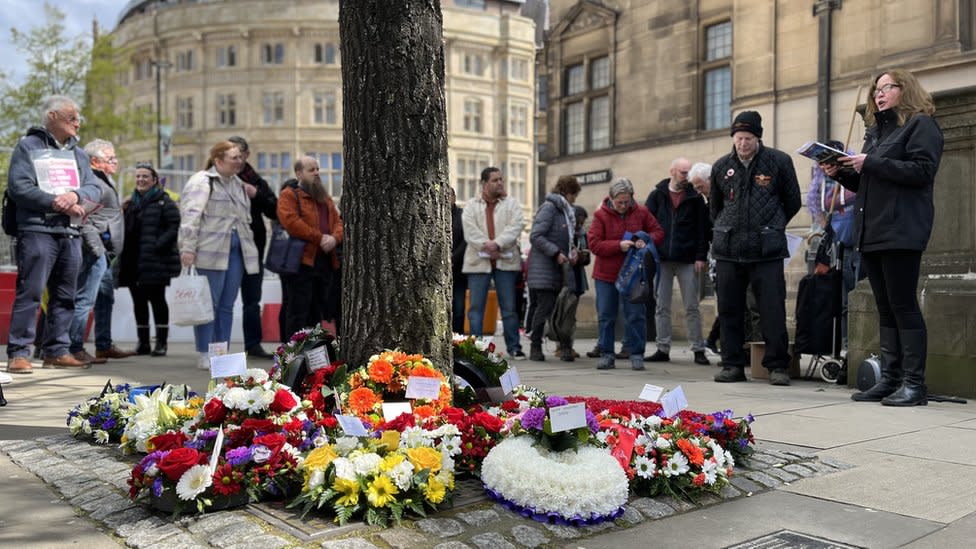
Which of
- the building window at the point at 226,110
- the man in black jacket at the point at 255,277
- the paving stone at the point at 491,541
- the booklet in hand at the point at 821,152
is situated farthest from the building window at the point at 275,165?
the paving stone at the point at 491,541

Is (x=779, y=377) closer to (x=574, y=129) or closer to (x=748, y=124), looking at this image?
(x=748, y=124)

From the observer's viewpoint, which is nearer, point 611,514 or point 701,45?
point 611,514

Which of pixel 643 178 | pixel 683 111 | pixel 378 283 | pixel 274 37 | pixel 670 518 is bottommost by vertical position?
pixel 670 518

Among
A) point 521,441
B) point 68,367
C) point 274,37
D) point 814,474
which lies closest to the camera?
point 521,441

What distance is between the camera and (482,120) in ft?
222

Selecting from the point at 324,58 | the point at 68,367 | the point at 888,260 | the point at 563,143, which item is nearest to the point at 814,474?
the point at 888,260

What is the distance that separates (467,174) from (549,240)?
191 ft

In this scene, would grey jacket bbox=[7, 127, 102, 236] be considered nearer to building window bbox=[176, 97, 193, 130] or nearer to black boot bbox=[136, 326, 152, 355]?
black boot bbox=[136, 326, 152, 355]

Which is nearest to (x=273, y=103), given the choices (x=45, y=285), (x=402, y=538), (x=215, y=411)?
(x=45, y=285)

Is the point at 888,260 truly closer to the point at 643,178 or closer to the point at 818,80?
the point at 818,80

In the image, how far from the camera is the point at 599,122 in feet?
68.7

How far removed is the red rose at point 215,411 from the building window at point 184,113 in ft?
216

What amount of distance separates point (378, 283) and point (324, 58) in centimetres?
6309

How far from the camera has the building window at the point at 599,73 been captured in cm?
2066
